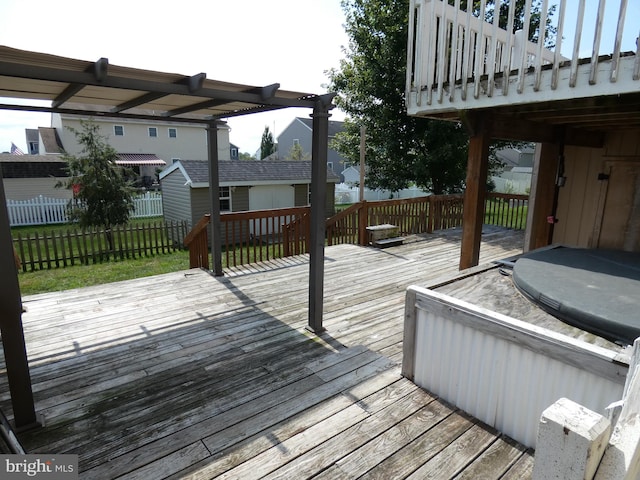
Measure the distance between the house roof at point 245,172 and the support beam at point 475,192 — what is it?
9897 mm

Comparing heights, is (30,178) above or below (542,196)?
below

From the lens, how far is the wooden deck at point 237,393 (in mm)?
2154

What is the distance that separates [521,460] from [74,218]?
1220 centimetres

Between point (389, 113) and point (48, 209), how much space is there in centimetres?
1408

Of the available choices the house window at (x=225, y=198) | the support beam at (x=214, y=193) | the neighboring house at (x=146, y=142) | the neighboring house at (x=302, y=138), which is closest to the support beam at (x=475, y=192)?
the support beam at (x=214, y=193)

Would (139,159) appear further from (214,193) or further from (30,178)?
(214,193)

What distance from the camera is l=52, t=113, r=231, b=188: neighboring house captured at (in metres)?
21.4

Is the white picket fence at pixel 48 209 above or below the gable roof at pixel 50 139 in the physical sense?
below

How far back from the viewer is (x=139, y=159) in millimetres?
21859

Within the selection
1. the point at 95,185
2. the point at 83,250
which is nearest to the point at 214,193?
the point at 83,250

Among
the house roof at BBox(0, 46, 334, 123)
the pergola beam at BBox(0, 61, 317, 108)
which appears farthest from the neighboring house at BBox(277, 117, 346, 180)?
the pergola beam at BBox(0, 61, 317, 108)

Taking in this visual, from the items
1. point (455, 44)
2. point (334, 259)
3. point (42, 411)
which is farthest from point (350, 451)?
point (334, 259)

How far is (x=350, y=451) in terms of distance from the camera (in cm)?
222

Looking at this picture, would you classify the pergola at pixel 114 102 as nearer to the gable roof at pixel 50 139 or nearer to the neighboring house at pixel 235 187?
the neighboring house at pixel 235 187
